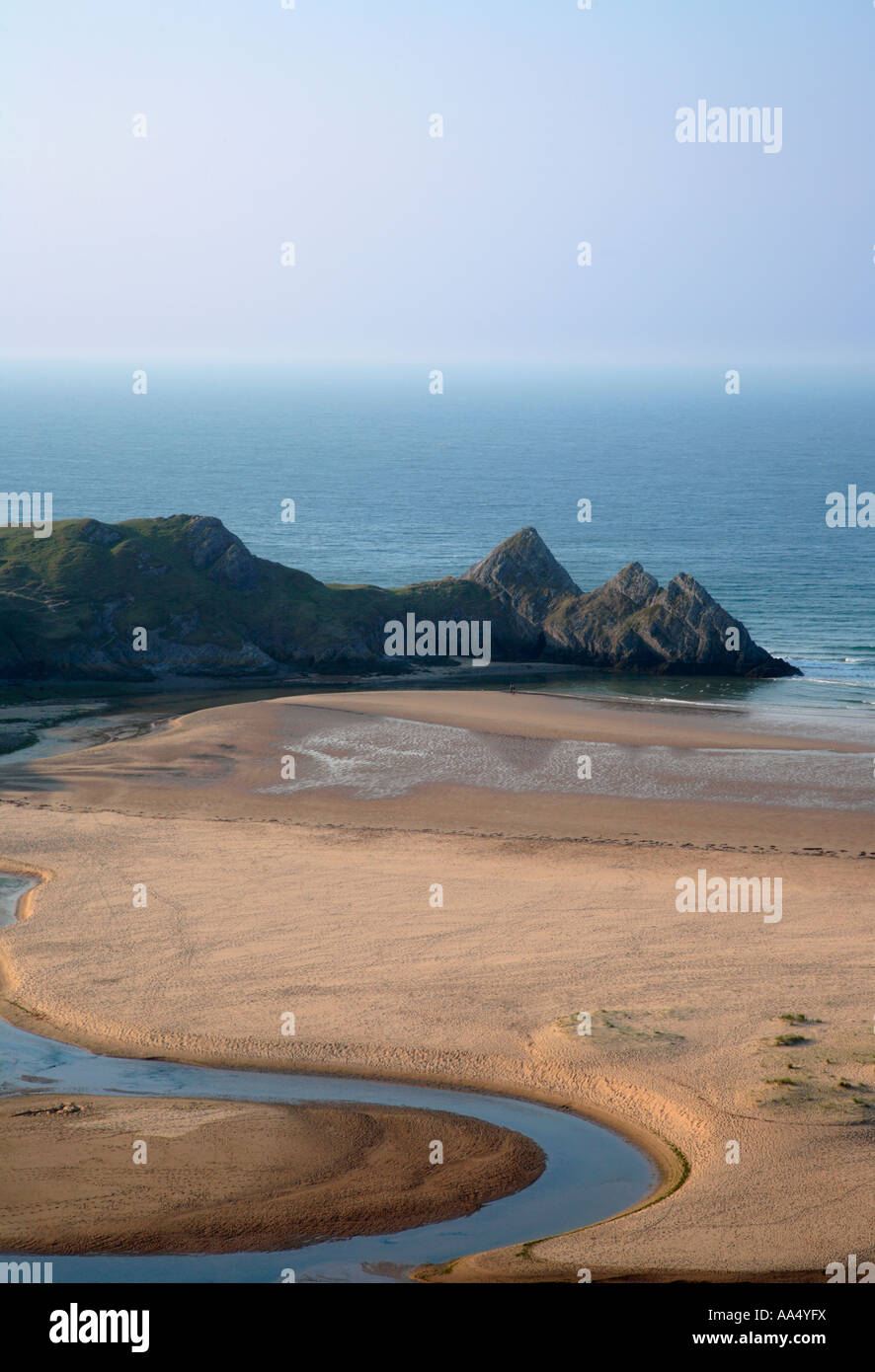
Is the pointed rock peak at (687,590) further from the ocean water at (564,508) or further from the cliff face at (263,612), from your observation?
the ocean water at (564,508)

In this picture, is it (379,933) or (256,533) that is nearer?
(379,933)

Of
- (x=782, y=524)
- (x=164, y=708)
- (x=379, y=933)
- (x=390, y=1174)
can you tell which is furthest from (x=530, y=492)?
(x=390, y=1174)

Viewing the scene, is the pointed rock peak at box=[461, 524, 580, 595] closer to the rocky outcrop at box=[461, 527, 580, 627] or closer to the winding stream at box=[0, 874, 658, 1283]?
the rocky outcrop at box=[461, 527, 580, 627]

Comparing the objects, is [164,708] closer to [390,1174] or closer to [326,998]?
[326,998]

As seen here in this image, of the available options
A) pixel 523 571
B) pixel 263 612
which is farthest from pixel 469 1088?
pixel 523 571

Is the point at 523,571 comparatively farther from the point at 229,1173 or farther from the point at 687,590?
the point at 229,1173
